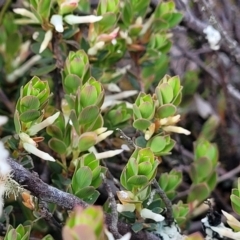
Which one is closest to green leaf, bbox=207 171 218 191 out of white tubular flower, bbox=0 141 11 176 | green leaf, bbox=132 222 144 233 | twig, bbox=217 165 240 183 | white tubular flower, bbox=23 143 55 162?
twig, bbox=217 165 240 183

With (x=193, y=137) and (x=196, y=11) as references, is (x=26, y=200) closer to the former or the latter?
(x=193, y=137)

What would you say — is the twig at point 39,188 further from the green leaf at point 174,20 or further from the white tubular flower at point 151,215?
the green leaf at point 174,20

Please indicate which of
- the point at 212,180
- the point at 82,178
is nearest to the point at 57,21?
the point at 82,178

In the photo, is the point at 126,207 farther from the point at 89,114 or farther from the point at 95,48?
the point at 95,48

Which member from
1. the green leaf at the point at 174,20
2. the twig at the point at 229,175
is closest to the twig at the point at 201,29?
the green leaf at the point at 174,20

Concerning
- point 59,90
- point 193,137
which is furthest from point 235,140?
point 59,90

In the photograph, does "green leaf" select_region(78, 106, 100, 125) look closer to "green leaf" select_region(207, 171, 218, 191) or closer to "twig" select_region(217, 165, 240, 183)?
"green leaf" select_region(207, 171, 218, 191)

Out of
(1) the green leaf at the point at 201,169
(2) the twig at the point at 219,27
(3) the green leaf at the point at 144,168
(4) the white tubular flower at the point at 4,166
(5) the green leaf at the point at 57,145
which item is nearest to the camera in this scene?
(4) the white tubular flower at the point at 4,166
